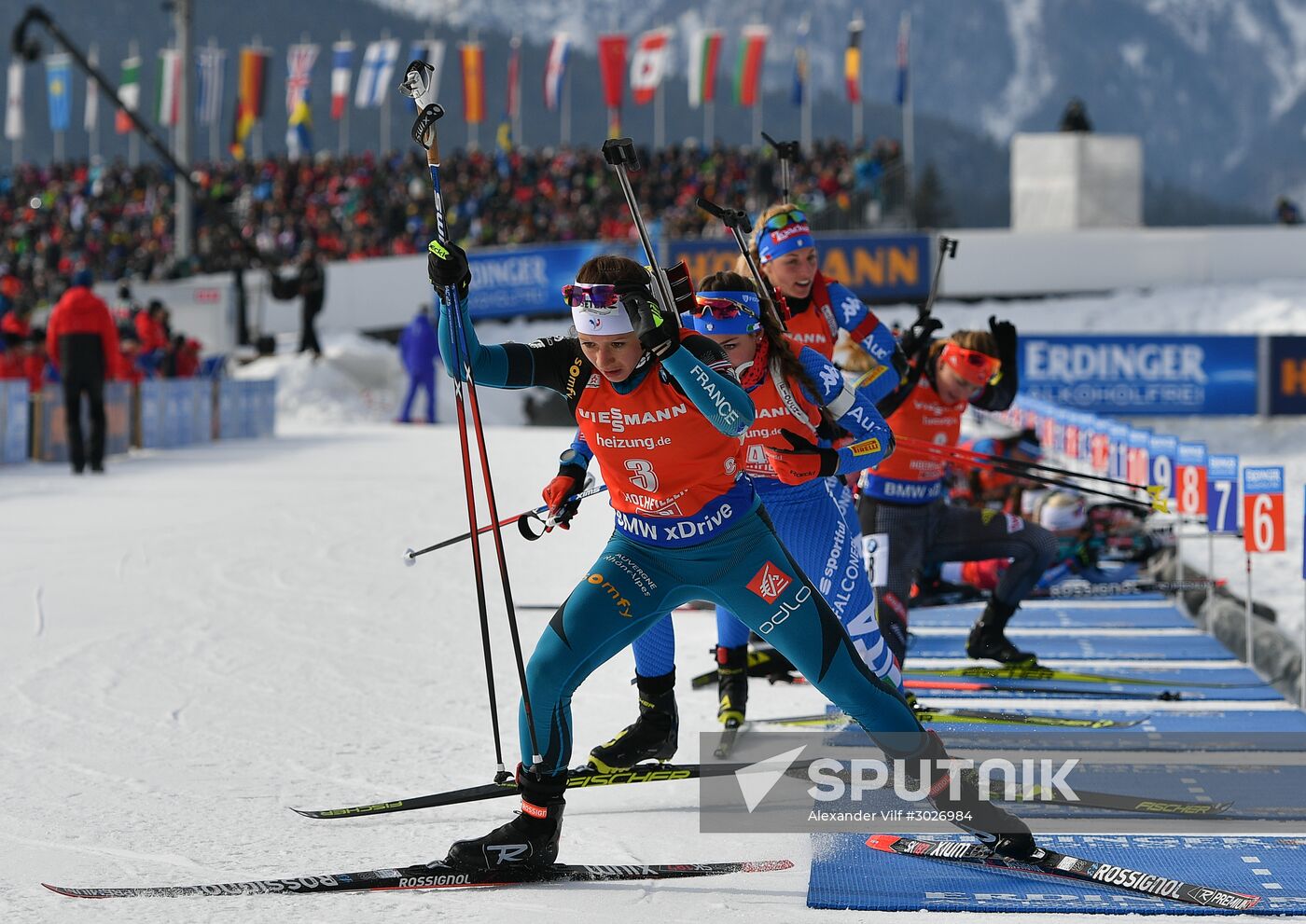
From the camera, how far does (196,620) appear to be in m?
8.29

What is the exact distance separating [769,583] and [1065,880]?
1.18 meters

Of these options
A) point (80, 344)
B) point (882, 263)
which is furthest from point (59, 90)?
point (80, 344)

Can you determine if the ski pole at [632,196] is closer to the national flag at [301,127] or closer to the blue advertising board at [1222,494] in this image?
the blue advertising board at [1222,494]

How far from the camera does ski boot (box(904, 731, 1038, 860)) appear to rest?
14.8 feet

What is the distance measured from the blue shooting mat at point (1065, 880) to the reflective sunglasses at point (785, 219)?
2.67 metres

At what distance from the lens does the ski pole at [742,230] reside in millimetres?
6117

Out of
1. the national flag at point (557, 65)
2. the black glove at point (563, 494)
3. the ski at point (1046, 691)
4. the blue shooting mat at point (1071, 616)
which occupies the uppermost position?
the national flag at point (557, 65)

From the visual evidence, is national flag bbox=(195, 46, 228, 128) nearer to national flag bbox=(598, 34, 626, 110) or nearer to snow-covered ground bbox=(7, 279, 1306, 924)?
national flag bbox=(598, 34, 626, 110)

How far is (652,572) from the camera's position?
4.57m

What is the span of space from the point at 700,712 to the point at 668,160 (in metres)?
29.6

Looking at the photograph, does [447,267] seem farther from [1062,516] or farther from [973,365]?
[1062,516]

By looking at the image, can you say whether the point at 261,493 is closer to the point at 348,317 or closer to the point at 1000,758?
the point at 1000,758

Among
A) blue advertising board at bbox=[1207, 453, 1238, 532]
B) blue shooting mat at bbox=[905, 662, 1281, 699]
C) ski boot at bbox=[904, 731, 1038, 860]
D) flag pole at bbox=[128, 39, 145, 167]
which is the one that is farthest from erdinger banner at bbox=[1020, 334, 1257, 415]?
flag pole at bbox=[128, 39, 145, 167]

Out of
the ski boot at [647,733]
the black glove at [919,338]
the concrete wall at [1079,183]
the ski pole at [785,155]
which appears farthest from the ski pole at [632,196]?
the concrete wall at [1079,183]
